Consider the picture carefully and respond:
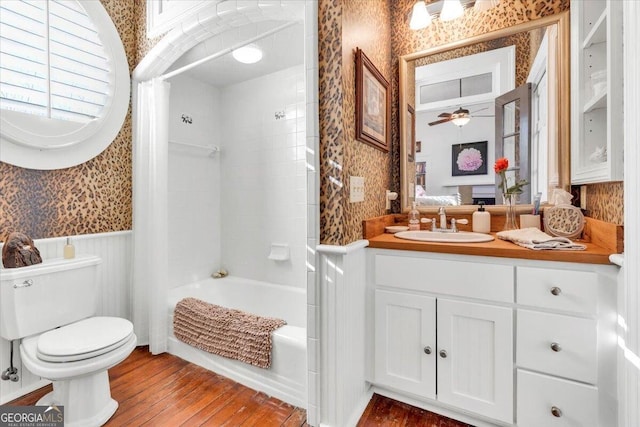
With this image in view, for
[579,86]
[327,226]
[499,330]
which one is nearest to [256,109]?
[327,226]

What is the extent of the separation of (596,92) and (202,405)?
2.47 meters

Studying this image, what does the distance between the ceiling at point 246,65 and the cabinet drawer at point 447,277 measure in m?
1.49

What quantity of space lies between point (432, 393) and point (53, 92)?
2750 mm

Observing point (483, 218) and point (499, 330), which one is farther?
point (483, 218)

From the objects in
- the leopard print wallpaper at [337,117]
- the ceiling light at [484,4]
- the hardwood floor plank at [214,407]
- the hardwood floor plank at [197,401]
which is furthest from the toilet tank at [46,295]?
the ceiling light at [484,4]

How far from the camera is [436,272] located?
145 cm

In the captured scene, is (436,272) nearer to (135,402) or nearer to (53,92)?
(135,402)

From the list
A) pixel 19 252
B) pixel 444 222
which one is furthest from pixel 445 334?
pixel 19 252

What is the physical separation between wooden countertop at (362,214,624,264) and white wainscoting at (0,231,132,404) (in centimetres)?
181

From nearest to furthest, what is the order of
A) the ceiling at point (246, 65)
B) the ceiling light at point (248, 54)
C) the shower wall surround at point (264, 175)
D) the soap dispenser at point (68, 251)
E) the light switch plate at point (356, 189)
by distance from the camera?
the light switch plate at point (356, 189)
the soap dispenser at point (68, 251)
the ceiling at point (246, 65)
the ceiling light at point (248, 54)
the shower wall surround at point (264, 175)

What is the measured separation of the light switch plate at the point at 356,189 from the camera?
1478mm

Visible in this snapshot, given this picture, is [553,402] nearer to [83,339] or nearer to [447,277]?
[447,277]

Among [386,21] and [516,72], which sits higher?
[386,21]

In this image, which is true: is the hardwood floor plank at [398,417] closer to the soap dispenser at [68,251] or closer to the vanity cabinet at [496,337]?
the vanity cabinet at [496,337]
